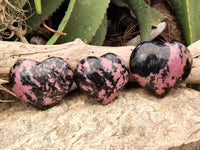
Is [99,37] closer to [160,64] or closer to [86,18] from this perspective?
[86,18]

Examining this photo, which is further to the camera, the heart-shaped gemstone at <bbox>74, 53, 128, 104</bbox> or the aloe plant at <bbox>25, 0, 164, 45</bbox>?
the aloe plant at <bbox>25, 0, 164, 45</bbox>

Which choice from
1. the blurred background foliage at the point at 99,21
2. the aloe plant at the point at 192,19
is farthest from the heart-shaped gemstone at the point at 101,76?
the aloe plant at the point at 192,19

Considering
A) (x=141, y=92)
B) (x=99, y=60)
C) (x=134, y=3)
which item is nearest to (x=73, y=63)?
(x=99, y=60)

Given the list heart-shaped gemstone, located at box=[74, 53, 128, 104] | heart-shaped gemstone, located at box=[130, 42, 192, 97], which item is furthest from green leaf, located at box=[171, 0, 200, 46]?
heart-shaped gemstone, located at box=[74, 53, 128, 104]

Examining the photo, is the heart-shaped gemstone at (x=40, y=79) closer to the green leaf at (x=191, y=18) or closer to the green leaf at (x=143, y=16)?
the green leaf at (x=143, y=16)

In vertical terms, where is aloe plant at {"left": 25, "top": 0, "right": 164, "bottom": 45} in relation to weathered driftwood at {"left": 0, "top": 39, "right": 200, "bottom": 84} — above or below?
above

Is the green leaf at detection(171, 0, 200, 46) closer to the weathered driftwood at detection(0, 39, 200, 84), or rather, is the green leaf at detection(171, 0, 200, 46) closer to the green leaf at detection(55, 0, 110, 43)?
the weathered driftwood at detection(0, 39, 200, 84)

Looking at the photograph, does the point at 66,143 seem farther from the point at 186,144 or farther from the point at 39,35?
the point at 39,35
